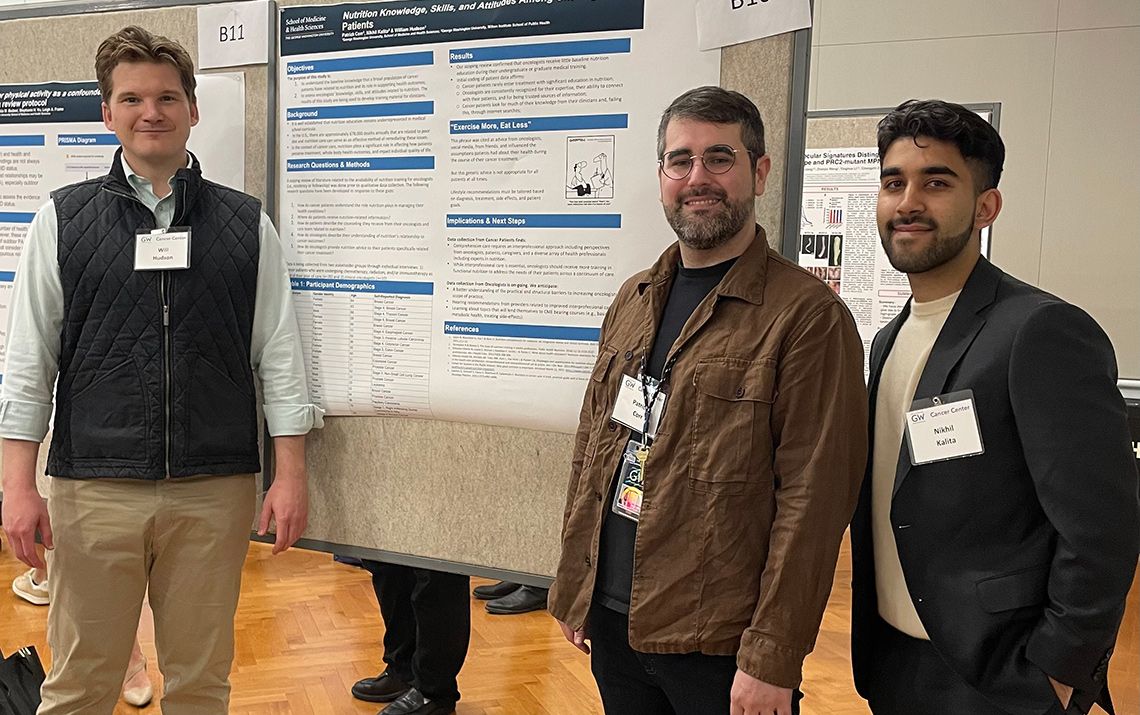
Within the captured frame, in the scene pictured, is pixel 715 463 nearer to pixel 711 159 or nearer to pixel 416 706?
pixel 711 159

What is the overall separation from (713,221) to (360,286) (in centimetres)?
101

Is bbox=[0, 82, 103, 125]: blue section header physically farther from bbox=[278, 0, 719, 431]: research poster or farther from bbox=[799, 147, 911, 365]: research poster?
bbox=[799, 147, 911, 365]: research poster

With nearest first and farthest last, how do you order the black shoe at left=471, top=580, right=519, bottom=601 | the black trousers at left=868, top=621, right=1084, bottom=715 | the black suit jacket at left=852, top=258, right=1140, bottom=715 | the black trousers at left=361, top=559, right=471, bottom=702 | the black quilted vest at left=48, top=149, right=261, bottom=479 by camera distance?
1. the black suit jacket at left=852, top=258, right=1140, bottom=715
2. the black trousers at left=868, top=621, right=1084, bottom=715
3. the black quilted vest at left=48, top=149, right=261, bottom=479
4. the black trousers at left=361, top=559, right=471, bottom=702
5. the black shoe at left=471, top=580, right=519, bottom=601

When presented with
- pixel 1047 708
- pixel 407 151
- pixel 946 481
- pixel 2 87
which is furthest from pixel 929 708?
pixel 2 87

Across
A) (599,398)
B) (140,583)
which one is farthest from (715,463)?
(140,583)

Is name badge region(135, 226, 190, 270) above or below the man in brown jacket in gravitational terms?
above

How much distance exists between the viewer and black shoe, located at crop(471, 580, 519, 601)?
416 cm

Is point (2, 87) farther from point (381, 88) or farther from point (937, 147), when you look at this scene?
point (937, 147)

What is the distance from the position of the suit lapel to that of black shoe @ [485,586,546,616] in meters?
Answer: 2.69

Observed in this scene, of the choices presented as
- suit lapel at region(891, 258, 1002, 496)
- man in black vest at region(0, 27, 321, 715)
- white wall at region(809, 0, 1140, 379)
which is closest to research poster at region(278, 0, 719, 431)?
man in black vest at region(0, 27, 321, 715)

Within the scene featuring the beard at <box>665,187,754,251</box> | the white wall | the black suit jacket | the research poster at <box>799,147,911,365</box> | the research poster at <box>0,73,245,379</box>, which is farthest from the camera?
the white wall

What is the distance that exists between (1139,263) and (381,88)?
194 inches

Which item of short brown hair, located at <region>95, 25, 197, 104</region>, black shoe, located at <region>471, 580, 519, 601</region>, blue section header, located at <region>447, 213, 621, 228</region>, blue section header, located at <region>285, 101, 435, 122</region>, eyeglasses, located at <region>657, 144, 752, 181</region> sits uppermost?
short brown hair, located at <region>95, 25, 197, 104</region>

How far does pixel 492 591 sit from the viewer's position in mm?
4188
